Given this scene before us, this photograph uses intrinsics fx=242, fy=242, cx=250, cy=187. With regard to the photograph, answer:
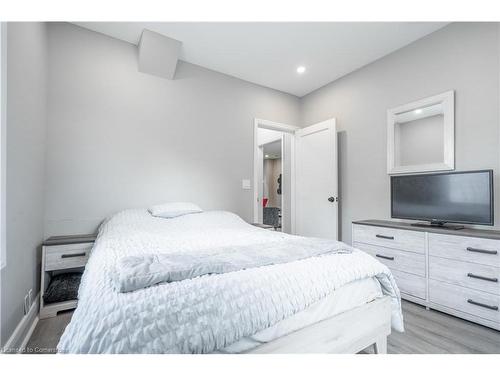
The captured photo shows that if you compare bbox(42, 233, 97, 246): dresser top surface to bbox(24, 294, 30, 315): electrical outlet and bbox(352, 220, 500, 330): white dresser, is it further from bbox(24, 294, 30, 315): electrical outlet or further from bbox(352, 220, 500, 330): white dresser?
bbox(352, 220, 500, 330): white dresser

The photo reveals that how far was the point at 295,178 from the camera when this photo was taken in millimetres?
3871

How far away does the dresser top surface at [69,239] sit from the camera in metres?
1.94

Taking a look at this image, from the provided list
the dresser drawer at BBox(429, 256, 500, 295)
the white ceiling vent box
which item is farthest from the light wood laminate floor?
the white ceiling vent box

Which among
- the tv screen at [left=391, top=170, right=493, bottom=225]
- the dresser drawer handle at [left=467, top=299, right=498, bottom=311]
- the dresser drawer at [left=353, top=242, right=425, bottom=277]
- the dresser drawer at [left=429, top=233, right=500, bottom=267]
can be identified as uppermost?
the tv screen at [left=391, top=170, right=493, bottom=225]

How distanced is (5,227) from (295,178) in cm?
330

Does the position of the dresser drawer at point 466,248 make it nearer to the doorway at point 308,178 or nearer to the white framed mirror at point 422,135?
the white framed mirror at point 422,135

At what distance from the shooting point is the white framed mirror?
2227mm

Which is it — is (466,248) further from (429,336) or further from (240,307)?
(240,307)

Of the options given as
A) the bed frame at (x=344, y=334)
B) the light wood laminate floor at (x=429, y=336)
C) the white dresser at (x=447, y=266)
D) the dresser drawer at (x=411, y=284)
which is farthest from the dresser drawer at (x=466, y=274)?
the bed frame at (x=344, y=334)

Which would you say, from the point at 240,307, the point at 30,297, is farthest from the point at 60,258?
the point at 240,307

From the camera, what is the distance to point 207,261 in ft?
3.37

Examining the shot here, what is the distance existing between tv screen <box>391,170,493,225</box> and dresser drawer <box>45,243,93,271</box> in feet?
9.67

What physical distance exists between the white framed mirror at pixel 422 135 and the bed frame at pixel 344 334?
171 cm
